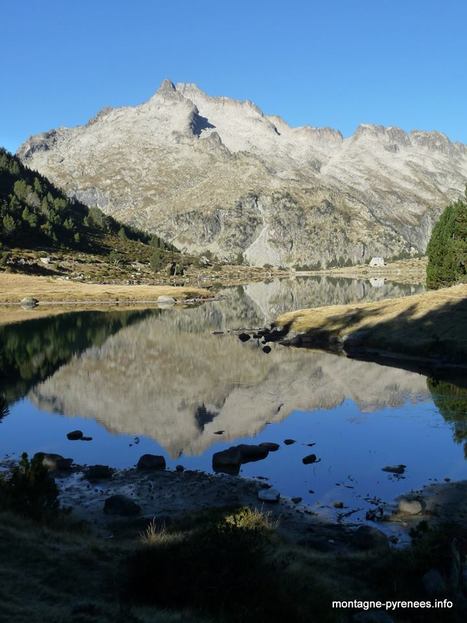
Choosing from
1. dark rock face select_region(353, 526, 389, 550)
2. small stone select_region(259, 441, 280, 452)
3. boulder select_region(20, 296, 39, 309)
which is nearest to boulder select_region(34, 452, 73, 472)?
small stone select_region(259, 441, 280, 452)

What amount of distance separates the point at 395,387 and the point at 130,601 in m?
48.1

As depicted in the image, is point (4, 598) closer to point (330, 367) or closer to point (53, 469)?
point (53, 469)

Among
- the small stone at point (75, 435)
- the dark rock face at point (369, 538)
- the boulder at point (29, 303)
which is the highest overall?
the boulder at point (29, 303)

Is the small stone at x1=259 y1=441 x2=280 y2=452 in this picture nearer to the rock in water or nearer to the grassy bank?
the rock in water

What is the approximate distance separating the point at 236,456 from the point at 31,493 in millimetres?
17081

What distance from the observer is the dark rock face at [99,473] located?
33031 millimetres

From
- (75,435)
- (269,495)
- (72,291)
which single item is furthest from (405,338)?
(72,291)

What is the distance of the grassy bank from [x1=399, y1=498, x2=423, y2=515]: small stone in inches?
1715

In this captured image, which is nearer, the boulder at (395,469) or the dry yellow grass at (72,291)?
the boulder at (395,469)

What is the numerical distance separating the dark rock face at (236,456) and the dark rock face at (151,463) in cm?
358

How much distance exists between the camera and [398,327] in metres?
83.8

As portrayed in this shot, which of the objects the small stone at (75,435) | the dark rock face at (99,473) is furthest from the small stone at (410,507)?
the small stone at (75,435)

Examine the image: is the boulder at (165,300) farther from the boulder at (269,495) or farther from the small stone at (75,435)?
the boulder at (269,495)

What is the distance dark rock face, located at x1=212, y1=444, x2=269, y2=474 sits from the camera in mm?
36031
